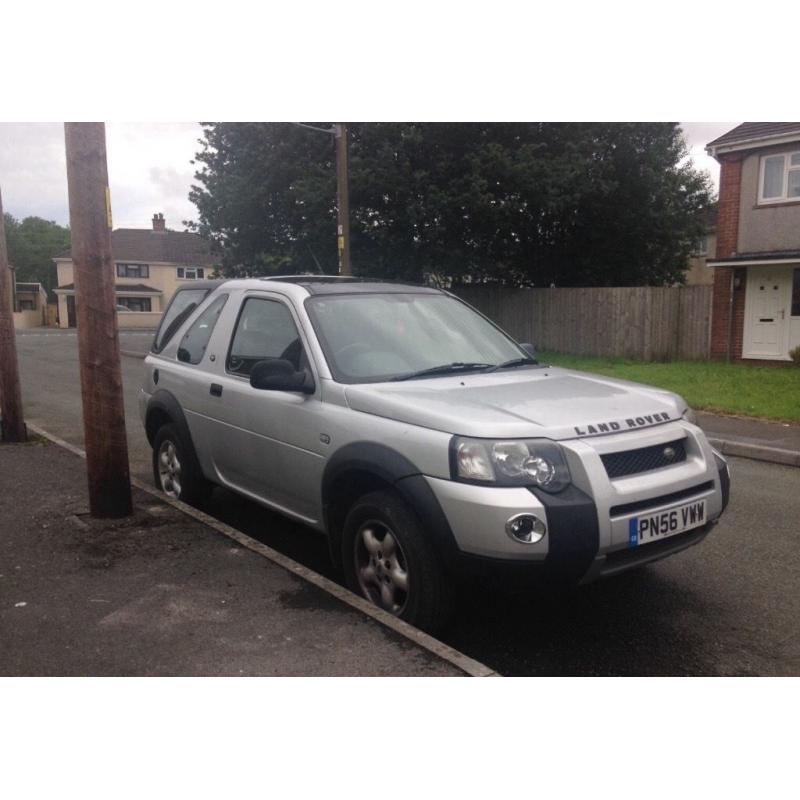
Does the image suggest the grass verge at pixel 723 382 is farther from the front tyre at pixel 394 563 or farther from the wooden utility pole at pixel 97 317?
the wooden utility pole at pixel 97 317

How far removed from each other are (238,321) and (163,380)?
41.7 inches

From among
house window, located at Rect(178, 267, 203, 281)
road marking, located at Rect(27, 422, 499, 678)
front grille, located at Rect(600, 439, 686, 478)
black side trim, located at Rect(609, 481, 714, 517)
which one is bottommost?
road marking, located at Rect(27, 422, 499, 678)

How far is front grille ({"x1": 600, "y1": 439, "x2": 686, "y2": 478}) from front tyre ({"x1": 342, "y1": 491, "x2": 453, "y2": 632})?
2.93 ft

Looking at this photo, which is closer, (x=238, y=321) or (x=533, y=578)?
(x=533, y=578)

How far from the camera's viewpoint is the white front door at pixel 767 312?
61.2 ft

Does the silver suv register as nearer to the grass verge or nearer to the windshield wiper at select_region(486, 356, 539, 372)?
the windshield wiper at select_region(486, 356, 539, 372)

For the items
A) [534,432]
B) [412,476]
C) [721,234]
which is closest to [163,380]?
[412,476]

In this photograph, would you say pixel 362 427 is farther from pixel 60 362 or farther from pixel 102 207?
pixel 60 362

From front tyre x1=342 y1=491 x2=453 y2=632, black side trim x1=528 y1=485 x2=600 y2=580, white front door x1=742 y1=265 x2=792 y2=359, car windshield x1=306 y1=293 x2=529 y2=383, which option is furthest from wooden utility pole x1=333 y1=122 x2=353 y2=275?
black side trim x1=528 y1=485 x2=600 y2=580

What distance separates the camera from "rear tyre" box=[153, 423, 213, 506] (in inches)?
229

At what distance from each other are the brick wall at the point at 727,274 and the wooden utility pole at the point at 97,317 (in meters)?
17.1

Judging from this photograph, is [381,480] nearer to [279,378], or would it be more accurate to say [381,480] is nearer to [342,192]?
[279,378]

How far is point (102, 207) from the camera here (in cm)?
519

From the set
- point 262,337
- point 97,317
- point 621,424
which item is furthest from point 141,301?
point 621,424
